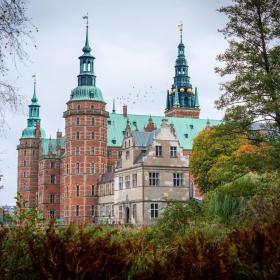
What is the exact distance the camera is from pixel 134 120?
74000mm

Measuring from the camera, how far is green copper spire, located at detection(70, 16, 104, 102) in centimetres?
6456

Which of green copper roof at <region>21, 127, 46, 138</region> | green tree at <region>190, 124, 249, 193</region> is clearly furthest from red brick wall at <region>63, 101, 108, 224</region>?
green tree at <region>190, 124, 249, 193</region>

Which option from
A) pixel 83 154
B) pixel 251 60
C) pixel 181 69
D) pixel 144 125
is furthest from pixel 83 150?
pixel 251 60

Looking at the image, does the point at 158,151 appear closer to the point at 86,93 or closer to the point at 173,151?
the point at 173,151

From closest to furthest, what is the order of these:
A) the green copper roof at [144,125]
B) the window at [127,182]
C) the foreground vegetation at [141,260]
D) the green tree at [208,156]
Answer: the foreground vegetation at [141,260] → the green tree at [208,156] → the window at [127,182] → the green copper roof at [144,125]

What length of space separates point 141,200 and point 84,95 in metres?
24.8

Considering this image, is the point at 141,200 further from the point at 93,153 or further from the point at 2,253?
the point at 2,253

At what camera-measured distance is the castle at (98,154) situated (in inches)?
1699

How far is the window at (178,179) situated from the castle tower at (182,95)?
44.0 meters

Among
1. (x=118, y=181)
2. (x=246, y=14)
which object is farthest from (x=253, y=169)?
(x=118, y=181)

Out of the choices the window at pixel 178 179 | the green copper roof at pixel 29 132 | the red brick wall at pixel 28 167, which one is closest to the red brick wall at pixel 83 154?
the red brick wall at pixel 28 167

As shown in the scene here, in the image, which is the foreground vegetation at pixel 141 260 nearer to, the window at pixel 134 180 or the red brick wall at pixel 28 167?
the window at pixel 134 180

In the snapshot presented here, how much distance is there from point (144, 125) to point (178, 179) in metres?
30.4

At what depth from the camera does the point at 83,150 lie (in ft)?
207
